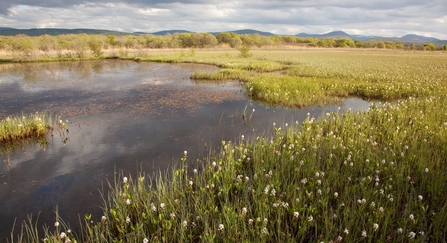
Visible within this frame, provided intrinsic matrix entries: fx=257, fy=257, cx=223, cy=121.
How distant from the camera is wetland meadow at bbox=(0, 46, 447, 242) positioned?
4277 mm

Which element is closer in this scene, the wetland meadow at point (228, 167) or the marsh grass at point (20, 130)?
the wetland meadow at point (228, 167)

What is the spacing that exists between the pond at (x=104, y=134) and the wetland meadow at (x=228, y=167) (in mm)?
53

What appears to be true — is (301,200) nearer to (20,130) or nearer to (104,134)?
(104,134)

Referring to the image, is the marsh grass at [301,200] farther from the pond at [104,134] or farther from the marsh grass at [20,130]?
the marsh grass at [20,130]

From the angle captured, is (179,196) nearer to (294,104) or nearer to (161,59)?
(294,104)

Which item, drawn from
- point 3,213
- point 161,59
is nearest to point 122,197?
point 3,213

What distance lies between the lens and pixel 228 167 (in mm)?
6133

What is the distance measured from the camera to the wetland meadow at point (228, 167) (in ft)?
14.0

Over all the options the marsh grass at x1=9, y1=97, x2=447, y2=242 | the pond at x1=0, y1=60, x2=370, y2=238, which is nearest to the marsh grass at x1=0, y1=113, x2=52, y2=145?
the pond at x1=0, y1=60, x2=370, y2=238

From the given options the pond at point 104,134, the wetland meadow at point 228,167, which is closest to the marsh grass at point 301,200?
the wetland meadow at point 228,167

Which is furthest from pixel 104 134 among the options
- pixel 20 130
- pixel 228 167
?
pixel 228 167

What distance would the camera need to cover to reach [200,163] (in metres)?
7.59

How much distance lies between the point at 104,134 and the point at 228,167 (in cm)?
633

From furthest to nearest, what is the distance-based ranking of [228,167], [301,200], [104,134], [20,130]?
1. [104,134]
2. [20,130]
3. [228,167]
4. [301,200]
